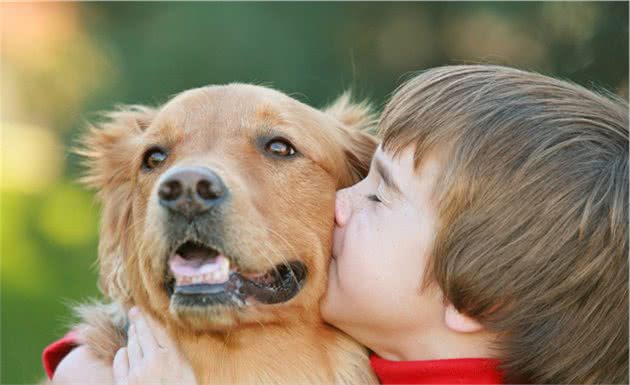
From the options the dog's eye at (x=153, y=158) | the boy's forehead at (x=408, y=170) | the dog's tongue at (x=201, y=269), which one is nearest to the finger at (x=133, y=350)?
the dog's tongue at (x=201, y=269)

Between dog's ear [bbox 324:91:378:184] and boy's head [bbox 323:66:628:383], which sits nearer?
boy's head [bbox 323:66:628:383]

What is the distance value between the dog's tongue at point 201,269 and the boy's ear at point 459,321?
2.69 feet

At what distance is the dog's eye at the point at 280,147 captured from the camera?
12.1 feet

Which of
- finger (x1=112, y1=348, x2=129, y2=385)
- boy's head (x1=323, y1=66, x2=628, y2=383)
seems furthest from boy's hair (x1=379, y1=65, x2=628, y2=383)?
finger (x1=112, y1=348, x2=129, y2=385)

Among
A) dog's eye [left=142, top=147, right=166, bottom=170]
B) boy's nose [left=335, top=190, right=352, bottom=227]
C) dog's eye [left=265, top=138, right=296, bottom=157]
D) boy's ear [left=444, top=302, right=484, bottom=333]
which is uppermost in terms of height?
dog's eye [left=265, top=138, right=296, bottom=157]

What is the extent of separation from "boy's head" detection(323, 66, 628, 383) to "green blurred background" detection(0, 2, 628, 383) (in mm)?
5669

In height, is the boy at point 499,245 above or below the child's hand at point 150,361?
above

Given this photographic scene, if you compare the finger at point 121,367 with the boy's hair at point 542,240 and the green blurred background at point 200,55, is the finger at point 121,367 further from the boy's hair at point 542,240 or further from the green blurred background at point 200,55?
the green blurred background at point 200,55

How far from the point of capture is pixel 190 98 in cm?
377

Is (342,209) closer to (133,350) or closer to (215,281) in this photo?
(215,281)

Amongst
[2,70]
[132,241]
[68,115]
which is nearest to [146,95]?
[68,115]

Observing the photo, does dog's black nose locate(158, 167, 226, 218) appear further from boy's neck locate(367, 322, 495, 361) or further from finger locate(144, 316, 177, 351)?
boy's neck locate(367, 322, 495, 361)

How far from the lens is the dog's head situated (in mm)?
3229

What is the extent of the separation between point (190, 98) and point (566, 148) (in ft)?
4.93
